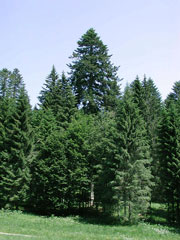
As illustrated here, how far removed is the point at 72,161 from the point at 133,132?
28.4 ft

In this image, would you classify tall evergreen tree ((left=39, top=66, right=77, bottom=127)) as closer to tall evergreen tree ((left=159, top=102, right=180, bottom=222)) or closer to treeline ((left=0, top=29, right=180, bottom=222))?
treeline ((left=0, top=29, right=180, bottom=222))

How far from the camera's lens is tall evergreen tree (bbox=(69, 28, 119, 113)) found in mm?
41250

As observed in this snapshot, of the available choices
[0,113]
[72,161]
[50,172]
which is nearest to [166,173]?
[72,161]

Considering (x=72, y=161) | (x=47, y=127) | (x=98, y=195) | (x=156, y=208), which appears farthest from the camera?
(x=47, y=127)

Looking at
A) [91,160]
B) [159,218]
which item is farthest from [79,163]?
[159,218]

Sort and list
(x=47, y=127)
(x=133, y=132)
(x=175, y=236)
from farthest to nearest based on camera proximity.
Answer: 1. (x=47, y=127)
2. (x=133, y=132)
3. (x=175, y=236)

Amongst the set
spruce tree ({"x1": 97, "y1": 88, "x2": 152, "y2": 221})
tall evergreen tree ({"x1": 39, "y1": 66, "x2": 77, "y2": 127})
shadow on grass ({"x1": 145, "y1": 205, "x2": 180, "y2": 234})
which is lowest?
shadow on grass ({"x1": 145, "y1": 205, "x2": 180, "y2": 234})

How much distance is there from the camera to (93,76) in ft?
141

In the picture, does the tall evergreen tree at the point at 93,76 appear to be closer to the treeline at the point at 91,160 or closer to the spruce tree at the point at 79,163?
the treeline at the point at 91,160

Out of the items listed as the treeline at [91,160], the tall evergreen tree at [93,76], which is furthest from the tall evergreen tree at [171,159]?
the tall evergreen tree at [93,76]

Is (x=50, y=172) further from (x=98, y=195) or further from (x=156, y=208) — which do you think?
(x=156, y=208)

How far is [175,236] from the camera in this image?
18.6m

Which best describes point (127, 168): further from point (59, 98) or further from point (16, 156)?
point (59, 98)

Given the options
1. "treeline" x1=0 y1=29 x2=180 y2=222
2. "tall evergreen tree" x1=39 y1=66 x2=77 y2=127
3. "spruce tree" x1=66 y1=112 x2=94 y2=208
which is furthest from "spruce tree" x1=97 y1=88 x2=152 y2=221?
"tall evergreen tree" x1=39 y1=66 x2=77 y2=127
